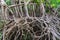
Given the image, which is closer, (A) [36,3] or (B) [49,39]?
(B) [49,39]

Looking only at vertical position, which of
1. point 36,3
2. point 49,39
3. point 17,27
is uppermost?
point 36,3

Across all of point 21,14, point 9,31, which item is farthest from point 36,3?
point 9,31

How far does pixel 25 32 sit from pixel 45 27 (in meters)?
0.25

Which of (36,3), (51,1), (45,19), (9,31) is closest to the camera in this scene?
(9,31)

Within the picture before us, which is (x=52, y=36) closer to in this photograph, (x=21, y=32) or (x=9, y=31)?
(x=21, y=32)

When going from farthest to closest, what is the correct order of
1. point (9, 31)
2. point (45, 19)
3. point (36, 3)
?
point (36, 3) < point (45, 19) < point (9, 31)

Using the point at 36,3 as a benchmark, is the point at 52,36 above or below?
below

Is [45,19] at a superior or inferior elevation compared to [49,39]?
superior

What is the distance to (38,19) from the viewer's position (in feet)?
6.99

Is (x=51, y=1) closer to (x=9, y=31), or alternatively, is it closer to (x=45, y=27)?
(x=45, y=27)

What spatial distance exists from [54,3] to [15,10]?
2.41 ft

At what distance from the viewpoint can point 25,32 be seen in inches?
82.3

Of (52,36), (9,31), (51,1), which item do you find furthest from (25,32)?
(51,1)

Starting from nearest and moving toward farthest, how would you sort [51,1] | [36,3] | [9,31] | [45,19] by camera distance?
[9,31] → [45,19] → [36,3] → [51,1]
